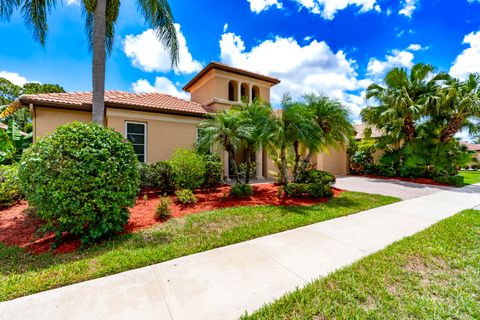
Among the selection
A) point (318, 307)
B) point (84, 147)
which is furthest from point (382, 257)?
point (84, 147)

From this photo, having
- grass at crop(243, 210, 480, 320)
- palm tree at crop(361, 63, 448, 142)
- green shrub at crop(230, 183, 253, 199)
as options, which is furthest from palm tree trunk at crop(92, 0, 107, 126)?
palm tree at crop(361, 63, 448, 142)

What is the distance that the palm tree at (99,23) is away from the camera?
7.02m

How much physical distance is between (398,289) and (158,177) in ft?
28.0

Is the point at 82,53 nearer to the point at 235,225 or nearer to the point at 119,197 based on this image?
the point at 119,197

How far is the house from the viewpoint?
952 cm

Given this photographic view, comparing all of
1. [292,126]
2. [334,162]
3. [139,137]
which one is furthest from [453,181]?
[139,137]

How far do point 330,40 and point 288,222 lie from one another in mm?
12536

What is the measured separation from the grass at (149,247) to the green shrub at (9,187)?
444 cm

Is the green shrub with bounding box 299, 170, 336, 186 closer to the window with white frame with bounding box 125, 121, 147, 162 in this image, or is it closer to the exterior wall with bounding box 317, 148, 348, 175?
the exterior wall with bounding box 317, 148, 348, 175

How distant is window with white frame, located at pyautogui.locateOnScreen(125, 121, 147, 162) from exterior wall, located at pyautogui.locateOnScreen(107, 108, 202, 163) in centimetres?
20

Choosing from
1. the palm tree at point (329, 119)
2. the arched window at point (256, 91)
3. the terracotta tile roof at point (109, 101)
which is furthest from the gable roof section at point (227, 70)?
the palm tree at point (329, 119)

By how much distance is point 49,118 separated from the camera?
955cm

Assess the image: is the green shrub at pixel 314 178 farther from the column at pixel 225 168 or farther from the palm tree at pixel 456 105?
the palm tree at pixel 456 105

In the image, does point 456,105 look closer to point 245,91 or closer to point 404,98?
point 404,98
